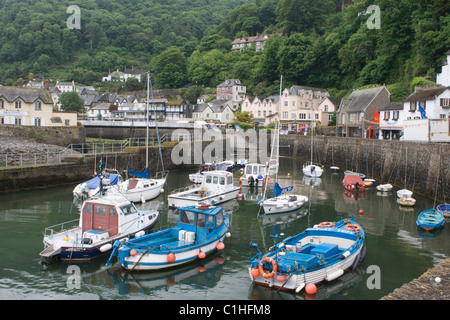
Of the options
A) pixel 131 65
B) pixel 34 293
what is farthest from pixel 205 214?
pixel 131 65

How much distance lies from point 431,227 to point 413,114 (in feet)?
85.3

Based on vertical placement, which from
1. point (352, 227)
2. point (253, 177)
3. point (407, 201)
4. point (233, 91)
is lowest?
point (407, 201)

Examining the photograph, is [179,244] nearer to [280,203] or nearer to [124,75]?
[280,203]

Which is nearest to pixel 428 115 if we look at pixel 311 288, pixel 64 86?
pixel 311 288

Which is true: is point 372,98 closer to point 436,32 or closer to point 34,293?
point 436,32

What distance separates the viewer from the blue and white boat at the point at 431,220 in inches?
838

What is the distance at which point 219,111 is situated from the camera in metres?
87.7

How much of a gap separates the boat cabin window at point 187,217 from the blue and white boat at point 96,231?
1.96m

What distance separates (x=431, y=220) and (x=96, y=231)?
1774 cm

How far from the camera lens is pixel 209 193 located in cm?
2745

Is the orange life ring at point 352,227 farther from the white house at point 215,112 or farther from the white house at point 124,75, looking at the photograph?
the white house at point 124,75

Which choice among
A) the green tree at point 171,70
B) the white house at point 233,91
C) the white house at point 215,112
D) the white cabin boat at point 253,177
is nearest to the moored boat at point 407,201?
the white cabin boat at point 253,177

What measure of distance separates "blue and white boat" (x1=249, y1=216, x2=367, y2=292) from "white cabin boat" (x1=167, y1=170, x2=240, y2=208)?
10.2m

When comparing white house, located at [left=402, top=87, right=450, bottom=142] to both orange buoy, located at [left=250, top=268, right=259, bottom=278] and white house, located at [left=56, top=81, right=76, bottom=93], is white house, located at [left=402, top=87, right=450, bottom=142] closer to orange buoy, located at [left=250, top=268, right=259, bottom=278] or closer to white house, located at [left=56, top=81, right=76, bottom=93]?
orange buoy, located at [left=250, top=268, right=259, bottom=278]
